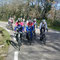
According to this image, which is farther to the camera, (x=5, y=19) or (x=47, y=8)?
(x=5, y=19)

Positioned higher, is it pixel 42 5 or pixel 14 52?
pixel 42 5

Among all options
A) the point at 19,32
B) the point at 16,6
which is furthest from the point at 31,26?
the point at 16,6

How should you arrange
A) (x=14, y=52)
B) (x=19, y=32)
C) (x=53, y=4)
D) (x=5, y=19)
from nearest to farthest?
(x=14, y=52) < (x=19, y=32) < (x=53, y=4) < (x=5, y=19)

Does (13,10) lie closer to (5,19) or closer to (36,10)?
(5,19)

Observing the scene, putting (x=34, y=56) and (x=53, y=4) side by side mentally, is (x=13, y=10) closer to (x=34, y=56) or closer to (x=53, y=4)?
(x=53, y=4)

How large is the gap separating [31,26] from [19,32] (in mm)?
1495

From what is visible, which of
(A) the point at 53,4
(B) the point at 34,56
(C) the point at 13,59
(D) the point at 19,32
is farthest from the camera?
(A) the point at 53,4

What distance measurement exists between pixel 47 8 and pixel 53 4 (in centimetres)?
169

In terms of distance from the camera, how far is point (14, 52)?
9914mm

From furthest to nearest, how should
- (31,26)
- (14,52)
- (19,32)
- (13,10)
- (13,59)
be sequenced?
1. (13,10)
2. (31,26)
3. (19,32)
4. (14,52)
5. (13,59)

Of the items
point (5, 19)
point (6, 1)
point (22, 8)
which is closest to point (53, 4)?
point (22, 8)

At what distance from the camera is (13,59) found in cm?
849

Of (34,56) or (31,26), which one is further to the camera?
(31,26)

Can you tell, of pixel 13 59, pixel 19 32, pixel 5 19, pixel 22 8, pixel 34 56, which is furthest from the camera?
pixel 5 19
